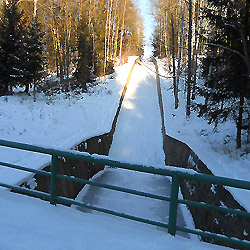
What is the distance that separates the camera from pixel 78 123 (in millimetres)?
12461

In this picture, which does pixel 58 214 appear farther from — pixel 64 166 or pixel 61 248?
pixel 64 166

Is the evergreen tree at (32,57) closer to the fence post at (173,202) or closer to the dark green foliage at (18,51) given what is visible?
the dark green foliage at (18,51)

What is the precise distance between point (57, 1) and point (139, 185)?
103ft

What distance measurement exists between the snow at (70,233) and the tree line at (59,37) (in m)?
15.6

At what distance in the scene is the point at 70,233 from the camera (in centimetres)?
282

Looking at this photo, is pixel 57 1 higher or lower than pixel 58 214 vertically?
higher

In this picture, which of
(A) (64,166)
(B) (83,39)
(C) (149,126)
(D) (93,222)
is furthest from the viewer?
(B) (83,39)

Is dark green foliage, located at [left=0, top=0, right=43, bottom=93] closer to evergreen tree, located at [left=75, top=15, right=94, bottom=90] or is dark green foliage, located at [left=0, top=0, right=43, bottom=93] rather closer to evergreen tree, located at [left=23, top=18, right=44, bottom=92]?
evergreen tree, located at [left=23, top=18, right=44, bottom=92]

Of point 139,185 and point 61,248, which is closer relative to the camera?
point 61,248

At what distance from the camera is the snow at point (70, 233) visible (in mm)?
2598

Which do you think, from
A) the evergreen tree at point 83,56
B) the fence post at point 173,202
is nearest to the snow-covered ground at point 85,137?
the fence post at point 173,202

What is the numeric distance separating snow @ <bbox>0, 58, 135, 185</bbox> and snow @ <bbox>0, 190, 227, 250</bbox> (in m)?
2.10

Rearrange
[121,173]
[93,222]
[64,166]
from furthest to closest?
[121,173], [64,166], [93,222]

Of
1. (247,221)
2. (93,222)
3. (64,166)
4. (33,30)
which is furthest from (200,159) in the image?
(33,30)
